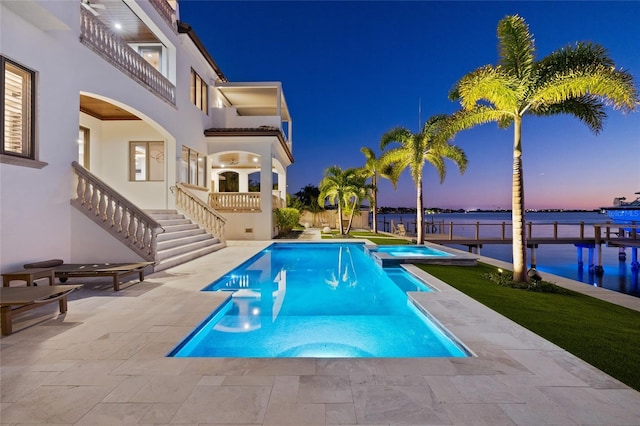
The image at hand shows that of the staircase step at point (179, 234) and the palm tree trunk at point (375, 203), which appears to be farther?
the palm tree trunk at point (375, 203)

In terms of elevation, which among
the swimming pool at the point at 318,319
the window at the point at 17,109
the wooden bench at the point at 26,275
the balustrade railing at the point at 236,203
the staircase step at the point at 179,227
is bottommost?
the swimming pool at the point at 318,319

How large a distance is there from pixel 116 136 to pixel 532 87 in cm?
1542

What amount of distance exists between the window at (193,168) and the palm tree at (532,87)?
1241 cm

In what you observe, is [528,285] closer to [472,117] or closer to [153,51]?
[472,117]

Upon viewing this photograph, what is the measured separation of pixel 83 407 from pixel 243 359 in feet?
5.01

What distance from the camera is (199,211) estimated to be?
1445 cm

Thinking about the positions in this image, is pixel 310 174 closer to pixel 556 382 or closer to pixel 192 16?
pixel 192 16

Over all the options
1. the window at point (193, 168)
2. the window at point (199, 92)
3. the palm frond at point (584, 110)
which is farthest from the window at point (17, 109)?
the palm frond at point (584, 110)

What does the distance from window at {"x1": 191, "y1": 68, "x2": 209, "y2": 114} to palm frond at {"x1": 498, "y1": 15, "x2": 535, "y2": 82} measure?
14124 millimetres

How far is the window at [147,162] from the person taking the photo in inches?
544

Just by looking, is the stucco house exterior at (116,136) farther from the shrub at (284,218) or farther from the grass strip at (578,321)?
the grass strip at (578,321)

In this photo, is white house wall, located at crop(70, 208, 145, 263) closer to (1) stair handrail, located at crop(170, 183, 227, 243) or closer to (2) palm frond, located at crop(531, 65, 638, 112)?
(1) stair handrail, located at crop(170, 183, 227, 243)

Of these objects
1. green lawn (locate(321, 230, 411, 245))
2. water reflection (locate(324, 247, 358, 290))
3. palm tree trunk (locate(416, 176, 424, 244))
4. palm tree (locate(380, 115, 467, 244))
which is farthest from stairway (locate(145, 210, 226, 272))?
palm tree (locate(380, 115, 467, 244))

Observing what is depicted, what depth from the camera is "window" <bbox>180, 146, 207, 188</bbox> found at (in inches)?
Answer: 591
